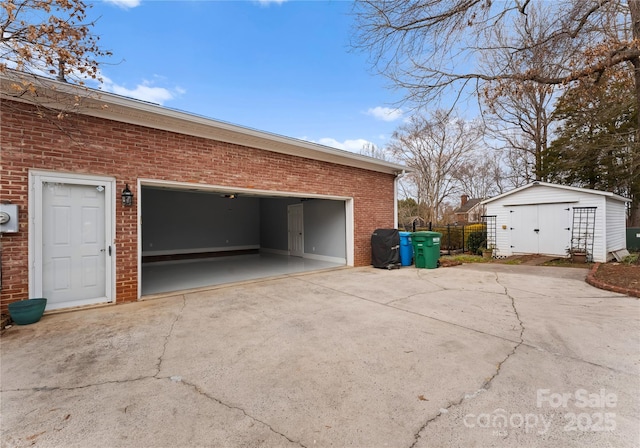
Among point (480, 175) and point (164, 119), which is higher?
point (480, 175)

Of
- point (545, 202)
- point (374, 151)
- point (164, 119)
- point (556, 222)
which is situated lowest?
point (556, 222)

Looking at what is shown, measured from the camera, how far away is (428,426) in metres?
1.97

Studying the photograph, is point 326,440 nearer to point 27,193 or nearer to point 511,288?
point 27,193

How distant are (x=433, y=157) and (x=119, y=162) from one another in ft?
70.9

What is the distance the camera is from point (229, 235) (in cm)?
1335

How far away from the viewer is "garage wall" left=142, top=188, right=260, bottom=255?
1120 centimetres

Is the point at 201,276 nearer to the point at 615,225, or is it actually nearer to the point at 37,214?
the point at 37,214

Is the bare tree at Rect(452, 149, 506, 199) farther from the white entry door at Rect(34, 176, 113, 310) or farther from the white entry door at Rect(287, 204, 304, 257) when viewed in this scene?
the white entry door at Rect(34, 176, 113, 310)

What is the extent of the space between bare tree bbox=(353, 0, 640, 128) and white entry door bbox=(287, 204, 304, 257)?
22.5 ft

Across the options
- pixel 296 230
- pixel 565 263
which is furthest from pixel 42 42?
pixel 565 263

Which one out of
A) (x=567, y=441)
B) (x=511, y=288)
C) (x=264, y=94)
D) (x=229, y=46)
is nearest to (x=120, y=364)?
(x=567, y=441)

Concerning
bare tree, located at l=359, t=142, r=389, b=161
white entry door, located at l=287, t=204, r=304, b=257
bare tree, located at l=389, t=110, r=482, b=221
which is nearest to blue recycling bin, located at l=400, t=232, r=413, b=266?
white entry door, located at l=287, t=204, r=304, b=257

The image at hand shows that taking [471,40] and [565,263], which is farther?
[565,263]

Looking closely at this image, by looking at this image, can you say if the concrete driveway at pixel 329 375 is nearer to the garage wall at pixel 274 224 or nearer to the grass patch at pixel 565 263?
the grass patch at pixel 565 263
